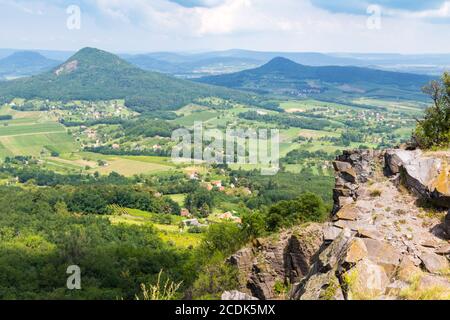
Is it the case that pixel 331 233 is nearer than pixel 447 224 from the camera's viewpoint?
No

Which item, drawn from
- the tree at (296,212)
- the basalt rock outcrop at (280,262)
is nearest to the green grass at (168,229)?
the tree at (296,212)

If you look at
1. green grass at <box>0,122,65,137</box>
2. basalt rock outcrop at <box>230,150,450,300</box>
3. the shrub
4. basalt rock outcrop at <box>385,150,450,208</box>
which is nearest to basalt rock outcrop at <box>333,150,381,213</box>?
basalt rock outcrop at <box>230,150,450,300</box>

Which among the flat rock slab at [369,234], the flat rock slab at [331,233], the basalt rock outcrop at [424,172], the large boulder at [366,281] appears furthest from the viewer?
the flat rock slab at [331,233]

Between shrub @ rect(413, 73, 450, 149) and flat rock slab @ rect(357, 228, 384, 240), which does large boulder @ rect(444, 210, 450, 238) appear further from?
shrub @ rect(413, 73, 450, 149)

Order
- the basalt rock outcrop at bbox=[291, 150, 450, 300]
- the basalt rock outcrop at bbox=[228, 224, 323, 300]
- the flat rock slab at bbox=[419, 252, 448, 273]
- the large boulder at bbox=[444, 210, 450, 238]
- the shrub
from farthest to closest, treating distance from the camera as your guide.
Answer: the shrub → the basalt rock outcrop at bbox=[228, 224, 323, 300] → the large boulder at bbox=[444, 210, 450, 238] → the flat rock slab at bbox=[419, 252, 448, 273] → the basalt rock outcrop at bbox=[291, 150, 450, 300]

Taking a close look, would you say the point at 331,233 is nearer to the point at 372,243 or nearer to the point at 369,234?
the point at 369,234

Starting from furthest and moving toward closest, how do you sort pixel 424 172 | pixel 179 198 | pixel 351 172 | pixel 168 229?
pixel 179 198, pixel 168 229, pixel 351 172, pixel 424 172

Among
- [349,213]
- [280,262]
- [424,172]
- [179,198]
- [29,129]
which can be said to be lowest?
[179,198]

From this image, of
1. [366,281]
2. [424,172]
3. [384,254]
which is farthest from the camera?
[424,172]

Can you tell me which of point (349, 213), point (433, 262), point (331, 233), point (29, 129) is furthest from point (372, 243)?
point (29, 129)

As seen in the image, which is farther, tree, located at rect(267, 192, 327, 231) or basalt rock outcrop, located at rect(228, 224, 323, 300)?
tree, located at rect(267, 192, 327, 231)

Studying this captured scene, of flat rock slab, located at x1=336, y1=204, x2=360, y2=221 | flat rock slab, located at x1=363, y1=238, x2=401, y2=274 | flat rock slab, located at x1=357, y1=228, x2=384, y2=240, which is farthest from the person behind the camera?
flat rock slab, located at x1=336, y1=204, x2=360, y2=221

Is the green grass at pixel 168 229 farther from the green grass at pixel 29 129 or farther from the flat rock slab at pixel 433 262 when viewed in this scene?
the green grass at pixel 29 129
